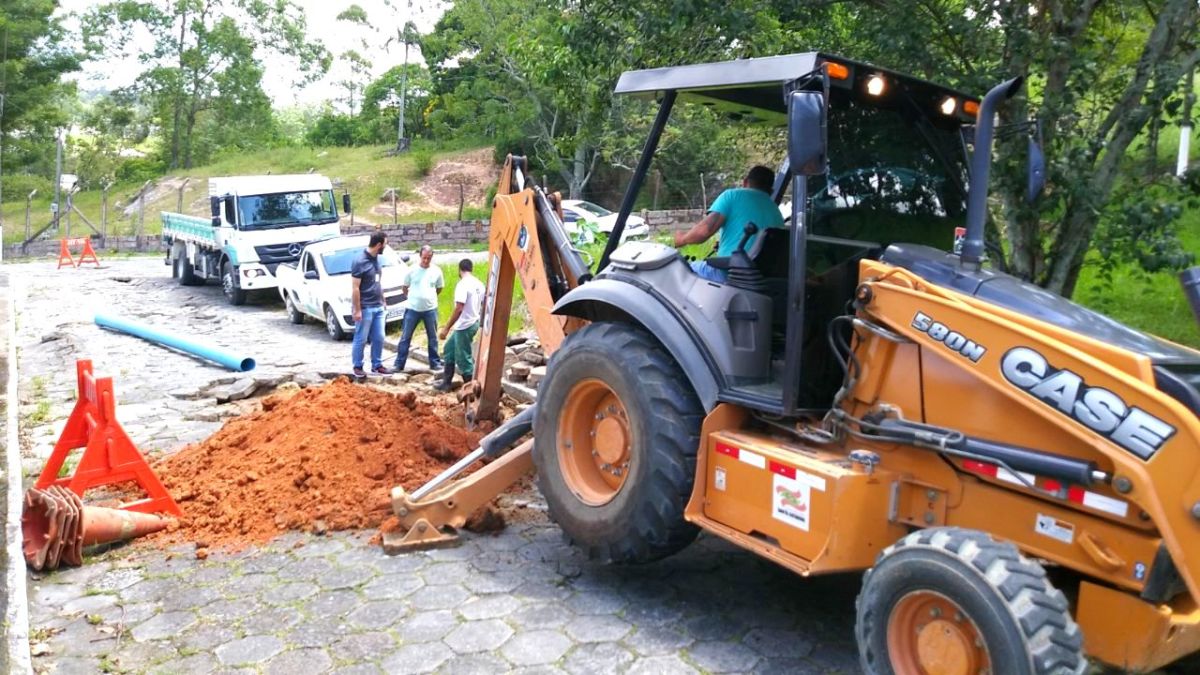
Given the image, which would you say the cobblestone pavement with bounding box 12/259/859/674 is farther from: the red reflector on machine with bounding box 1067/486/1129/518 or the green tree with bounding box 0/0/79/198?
the green tree with bounding box 0/0/79/198

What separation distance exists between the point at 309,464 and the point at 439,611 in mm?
2168

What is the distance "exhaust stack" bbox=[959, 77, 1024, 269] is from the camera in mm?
3902

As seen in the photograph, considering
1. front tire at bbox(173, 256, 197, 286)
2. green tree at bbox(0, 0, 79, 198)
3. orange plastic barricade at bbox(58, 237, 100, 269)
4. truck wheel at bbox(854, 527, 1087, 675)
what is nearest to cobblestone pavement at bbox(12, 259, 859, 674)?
truck wheel at bbox(854, 527, 1087, 675)

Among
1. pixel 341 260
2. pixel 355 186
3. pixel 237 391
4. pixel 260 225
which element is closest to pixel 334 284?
pixel 341 260

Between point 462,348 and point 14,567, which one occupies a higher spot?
point 462,348

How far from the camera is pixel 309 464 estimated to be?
6.73 meters

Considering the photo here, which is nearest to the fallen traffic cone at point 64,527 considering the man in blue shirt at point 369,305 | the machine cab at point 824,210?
the machine cab at point 824,210

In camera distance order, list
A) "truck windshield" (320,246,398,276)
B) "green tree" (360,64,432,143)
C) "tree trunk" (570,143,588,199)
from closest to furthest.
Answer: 1. "truck windshield" (320,246,398,276)
2. "tree trunk" (570,143,588,199)
3. "green tree" (360,64,432,143)

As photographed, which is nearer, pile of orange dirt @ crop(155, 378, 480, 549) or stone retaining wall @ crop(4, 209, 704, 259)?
pile of orange dirt @ crop(155, 378, 480, 549)

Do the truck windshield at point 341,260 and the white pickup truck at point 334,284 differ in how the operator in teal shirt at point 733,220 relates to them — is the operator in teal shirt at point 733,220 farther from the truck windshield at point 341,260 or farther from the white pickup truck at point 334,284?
the truck windshield at point 341,260

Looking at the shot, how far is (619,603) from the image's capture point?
5.01 meters

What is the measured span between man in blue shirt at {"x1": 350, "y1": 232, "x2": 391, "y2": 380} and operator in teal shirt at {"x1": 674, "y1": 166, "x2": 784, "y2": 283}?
7474 millimetres

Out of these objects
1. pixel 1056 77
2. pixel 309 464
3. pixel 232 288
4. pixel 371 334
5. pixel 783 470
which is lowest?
pixel 232 288

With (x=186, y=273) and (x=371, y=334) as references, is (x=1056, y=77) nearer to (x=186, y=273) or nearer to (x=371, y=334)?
(x=371, y=334)
